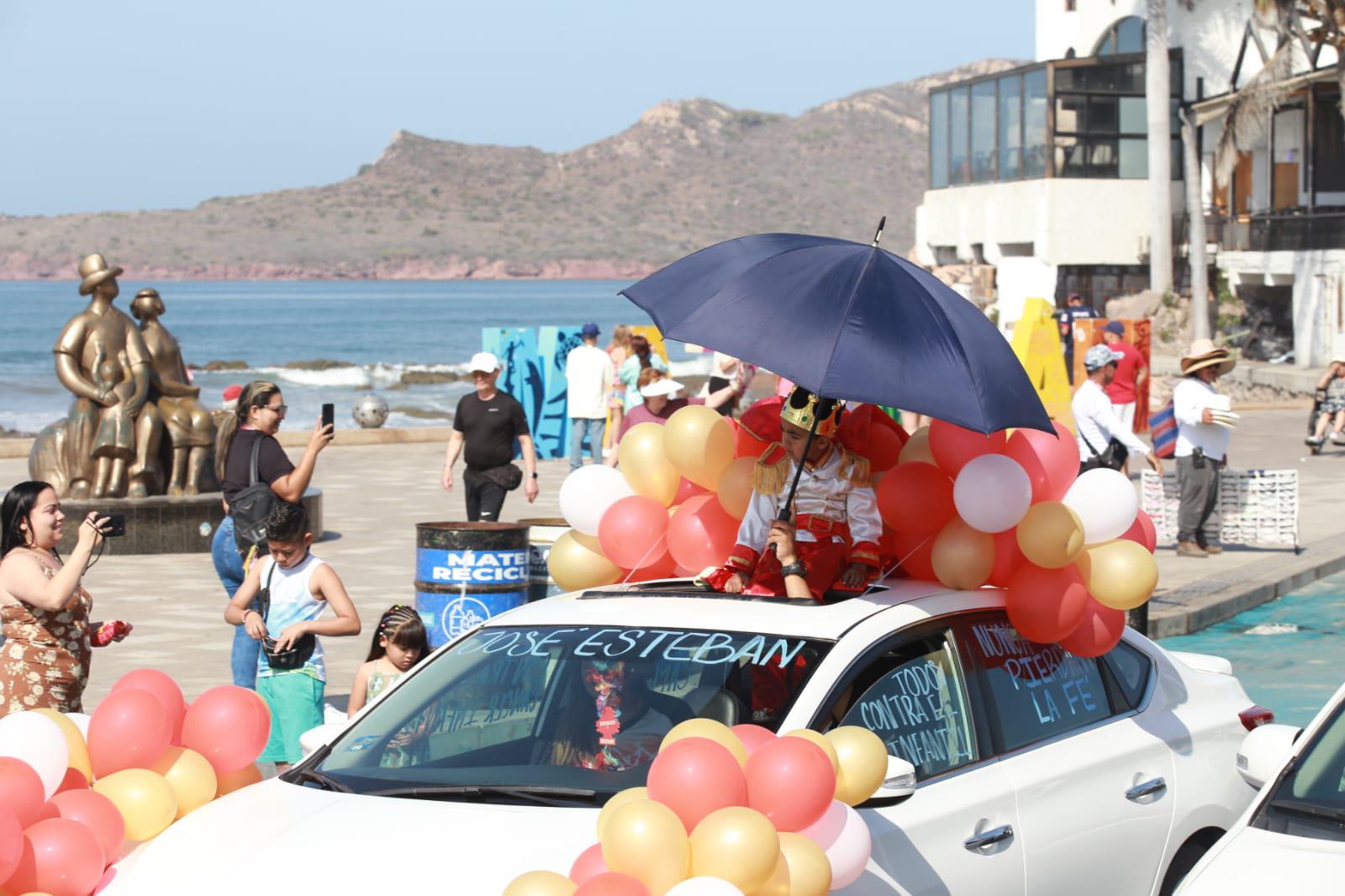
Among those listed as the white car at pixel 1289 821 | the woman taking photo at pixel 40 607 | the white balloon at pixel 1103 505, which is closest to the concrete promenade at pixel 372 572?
the woman taking photo at pixel 40 607

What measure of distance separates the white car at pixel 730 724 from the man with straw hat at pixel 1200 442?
891cm

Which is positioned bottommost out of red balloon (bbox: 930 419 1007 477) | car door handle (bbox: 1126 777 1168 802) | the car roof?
car door handle (bbox: 1126 777 1168 802)

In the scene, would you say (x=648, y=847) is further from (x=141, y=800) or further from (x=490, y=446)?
(x=490, y=446)

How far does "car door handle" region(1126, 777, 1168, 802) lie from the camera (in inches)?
221

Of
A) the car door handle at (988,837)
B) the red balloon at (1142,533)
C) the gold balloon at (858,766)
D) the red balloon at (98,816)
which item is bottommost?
the car door handle at (988,837)

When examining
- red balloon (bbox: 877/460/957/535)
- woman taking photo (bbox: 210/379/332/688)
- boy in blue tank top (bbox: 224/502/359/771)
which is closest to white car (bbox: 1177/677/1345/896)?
red balloon (bbox: 877/460/957/535)

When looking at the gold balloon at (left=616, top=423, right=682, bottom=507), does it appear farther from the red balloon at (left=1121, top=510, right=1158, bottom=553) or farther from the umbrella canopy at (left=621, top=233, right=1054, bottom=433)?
the red balloon at (left=1121, top=510, right=1158, bottom=553)

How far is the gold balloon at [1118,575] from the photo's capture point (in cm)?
600

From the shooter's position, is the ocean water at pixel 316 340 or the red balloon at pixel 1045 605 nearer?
the red balloon at pixel 1045 605

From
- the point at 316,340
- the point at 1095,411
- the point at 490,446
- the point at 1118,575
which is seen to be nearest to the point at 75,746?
the point at 1118,575

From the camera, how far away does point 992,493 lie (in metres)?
5.78

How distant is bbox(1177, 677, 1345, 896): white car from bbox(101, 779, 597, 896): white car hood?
1603 millimetres

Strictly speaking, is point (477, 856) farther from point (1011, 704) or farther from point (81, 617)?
point (81, 617)

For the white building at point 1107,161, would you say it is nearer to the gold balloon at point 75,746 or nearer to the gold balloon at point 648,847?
the gold balloon at point 75,746
